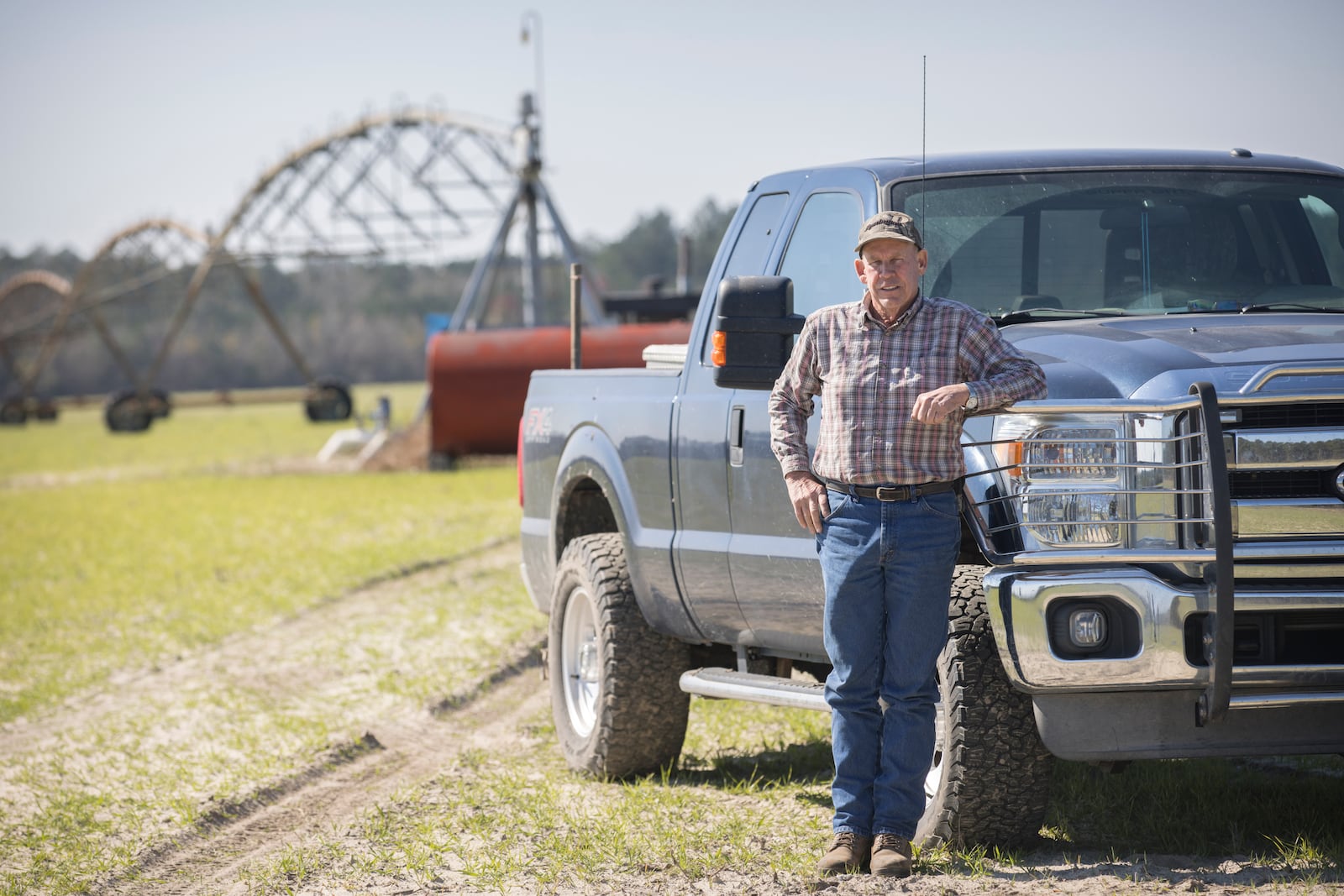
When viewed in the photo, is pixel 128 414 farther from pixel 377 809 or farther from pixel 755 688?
pixel 755 688

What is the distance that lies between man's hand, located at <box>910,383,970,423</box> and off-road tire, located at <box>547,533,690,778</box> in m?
2.27

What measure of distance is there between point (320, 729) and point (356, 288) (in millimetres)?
135797

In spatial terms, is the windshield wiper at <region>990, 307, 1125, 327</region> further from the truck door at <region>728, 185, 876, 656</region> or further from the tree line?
the tree line

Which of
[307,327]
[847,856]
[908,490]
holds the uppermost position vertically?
[908,490]

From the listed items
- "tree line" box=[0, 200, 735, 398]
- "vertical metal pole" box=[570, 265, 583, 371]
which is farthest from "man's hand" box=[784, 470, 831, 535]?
"tree line" box=[0, 200, 735, 398]

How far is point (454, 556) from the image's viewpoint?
16.3 meters

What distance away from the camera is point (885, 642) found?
5207 millimetres

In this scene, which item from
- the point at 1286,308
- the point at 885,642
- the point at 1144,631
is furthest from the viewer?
the point at 1286,308

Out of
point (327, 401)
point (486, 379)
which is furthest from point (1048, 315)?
point (327, 401)

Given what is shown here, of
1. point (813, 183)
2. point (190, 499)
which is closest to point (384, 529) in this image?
point (190, 499)

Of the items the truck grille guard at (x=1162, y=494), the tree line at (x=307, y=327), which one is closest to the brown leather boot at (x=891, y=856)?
the truck grille guard at (x=1162, y=494)

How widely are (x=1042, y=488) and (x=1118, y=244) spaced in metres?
1.34

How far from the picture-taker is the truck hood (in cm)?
475

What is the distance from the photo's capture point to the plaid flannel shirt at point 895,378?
5.04 metres
